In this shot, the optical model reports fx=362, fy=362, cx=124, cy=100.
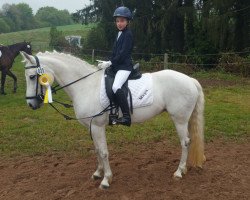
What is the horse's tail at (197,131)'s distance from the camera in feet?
18.2

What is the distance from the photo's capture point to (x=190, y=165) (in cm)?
584

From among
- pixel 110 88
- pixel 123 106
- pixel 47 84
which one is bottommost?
pixel 123 106

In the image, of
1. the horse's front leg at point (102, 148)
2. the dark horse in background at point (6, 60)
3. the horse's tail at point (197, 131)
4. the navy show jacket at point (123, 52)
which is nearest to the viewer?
the navy show jacket at point (123, 52)

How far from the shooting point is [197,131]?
5570 mm

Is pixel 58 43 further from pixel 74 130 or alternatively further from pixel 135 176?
pixel 135 176

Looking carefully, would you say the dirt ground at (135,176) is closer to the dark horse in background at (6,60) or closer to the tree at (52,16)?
the dark horse in background at (6,60)

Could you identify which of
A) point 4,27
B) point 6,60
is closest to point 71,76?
point 6,60

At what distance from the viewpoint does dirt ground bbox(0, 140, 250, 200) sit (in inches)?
195

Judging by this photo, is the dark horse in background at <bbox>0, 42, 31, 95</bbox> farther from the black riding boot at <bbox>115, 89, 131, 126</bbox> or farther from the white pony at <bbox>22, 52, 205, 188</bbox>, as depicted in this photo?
the black riding boot at <bbox>115, 89, 131, 126</bbox>

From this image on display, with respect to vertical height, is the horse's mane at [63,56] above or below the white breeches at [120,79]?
above

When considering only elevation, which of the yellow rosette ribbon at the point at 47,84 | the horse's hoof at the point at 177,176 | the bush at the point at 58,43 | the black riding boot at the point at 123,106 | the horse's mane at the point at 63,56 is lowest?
the bush at the point at 58,43

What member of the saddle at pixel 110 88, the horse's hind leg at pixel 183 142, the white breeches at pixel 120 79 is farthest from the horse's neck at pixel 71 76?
the horse's hind leg at pixel 183 142

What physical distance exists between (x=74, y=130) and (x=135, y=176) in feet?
10.2

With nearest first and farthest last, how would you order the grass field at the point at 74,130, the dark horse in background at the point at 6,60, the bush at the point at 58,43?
the grass field at the point at 74,130, the dark horse in background at the point at 6,60, the bush at the point at 58,43
